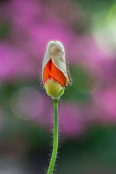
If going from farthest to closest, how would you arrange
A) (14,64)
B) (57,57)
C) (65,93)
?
(65,93) < (14,64) < (57,57)

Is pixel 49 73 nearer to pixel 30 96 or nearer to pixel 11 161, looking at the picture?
pixel 30 96

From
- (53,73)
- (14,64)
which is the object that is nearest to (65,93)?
(14,64)

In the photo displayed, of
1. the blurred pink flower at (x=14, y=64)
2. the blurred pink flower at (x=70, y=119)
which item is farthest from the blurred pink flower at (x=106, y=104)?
the blurred pink flower at (x=14, y=64)

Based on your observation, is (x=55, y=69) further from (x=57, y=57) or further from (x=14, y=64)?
(x=14, y=64)

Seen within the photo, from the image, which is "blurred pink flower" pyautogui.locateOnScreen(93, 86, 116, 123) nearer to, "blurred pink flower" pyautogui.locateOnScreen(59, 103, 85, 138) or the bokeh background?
the bokeh background

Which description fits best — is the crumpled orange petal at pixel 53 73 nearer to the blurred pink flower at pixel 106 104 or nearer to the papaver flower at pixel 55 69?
the papaver flower at pixel 55 69

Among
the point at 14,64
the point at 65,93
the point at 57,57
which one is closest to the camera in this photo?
the point at 57,57

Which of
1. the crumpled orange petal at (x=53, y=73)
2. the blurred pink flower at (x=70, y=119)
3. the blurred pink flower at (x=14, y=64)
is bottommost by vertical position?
the crumpled orange petal at (x=53, y=73)

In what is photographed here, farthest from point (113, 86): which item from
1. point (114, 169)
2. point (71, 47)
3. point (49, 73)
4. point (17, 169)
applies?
point (49, 73)
